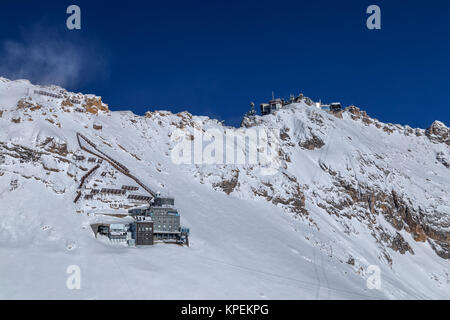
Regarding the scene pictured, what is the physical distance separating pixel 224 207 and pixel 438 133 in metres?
122

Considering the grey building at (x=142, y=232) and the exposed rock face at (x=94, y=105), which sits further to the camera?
the exposed rock face at (x=94, y=105)

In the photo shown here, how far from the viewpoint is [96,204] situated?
75500 mm

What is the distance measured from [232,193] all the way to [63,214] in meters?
42.3

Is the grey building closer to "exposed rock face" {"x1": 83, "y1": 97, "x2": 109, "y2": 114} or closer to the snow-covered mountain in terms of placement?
the snow-covered mountain

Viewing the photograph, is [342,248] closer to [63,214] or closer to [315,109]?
[63,214]

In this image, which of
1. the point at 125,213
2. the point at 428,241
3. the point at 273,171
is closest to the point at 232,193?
the point at 273,171

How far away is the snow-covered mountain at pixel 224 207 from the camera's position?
2344 inches
